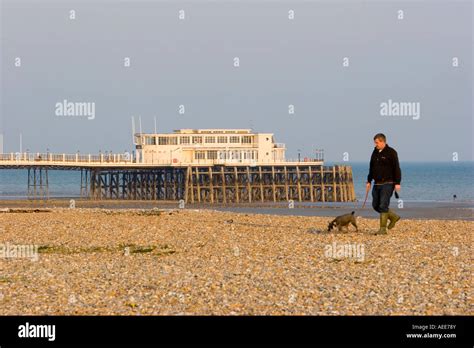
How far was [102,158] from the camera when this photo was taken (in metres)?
72.1

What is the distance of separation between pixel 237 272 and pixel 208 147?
6141cm

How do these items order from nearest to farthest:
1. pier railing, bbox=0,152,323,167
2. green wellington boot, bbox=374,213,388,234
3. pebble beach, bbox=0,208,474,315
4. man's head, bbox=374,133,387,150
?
pebble beach, bbox=0,208,474,315
man's head, bbox=374,133,387,150
green wellington boot, bbox=374,213,388,234
pier railing, bbox=0,152,323,167

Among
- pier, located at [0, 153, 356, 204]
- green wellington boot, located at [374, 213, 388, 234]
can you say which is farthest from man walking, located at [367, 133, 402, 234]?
pier, located at [0, 153, 356, 204]

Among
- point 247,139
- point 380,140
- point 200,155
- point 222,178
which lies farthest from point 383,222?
point 247,139

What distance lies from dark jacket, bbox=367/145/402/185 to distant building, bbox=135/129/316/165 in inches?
2152

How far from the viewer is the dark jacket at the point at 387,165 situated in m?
18.9

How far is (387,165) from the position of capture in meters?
18.9

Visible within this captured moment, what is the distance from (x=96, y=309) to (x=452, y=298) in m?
5.29

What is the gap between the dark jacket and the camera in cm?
1889

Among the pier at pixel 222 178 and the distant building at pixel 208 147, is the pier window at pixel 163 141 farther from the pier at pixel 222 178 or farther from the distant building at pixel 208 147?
the pier at pixel 222 178

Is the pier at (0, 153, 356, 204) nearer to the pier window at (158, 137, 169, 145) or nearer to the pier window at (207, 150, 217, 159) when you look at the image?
the pier window at (207, 150, 217, 159)

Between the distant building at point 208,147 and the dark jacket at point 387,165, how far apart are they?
54.6 meters
